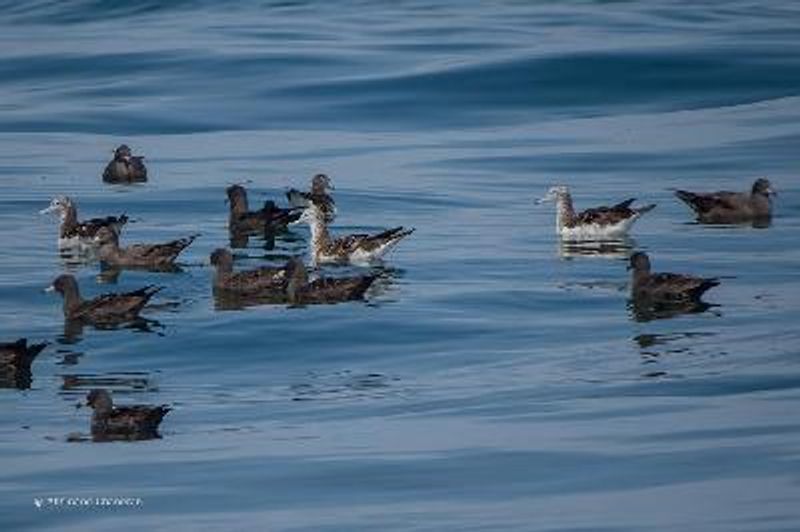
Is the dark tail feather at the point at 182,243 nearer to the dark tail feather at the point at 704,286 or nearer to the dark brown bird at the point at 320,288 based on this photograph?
the dark brown bird at the point at 320,288

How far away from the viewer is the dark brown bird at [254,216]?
31406 mm

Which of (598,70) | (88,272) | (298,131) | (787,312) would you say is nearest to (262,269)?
(88,272)

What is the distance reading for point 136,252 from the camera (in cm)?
2847

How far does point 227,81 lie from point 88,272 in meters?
21.1

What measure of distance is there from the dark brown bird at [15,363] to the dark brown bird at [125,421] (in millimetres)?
2714

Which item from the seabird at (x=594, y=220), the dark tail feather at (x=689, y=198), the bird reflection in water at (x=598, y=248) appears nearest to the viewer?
the bird reflection in water at (x=598, y=248)

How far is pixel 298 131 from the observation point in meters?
43.5

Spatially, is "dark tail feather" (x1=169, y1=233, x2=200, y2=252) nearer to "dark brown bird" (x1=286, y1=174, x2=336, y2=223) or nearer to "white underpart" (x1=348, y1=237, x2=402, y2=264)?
"white underpart" (x1=348, y1=237, x2=402, y2=264)

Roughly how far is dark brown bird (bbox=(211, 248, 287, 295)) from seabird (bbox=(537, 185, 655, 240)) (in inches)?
196

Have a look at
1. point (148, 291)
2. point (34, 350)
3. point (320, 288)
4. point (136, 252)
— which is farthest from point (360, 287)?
point (34, 350)

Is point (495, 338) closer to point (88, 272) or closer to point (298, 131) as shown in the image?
point (88, 272)

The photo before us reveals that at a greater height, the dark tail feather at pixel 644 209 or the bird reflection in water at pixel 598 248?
the dark tail feather at pixel 644 209

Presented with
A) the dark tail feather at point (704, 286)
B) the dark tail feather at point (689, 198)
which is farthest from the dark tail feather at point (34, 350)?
the dark tail feather at point (689, 198)

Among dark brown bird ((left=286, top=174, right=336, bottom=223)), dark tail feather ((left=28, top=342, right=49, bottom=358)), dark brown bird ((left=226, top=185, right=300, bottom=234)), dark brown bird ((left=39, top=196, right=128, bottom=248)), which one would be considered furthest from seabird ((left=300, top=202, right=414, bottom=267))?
dark tail feather ((left=28, top=342, right=49, bottom=358))
